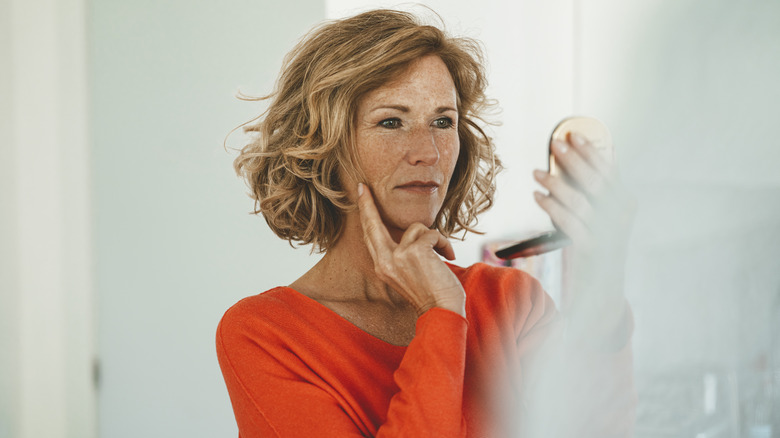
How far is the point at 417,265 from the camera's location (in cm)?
58

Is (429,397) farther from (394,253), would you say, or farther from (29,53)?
(29,53)

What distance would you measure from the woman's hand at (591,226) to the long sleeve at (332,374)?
0.29m

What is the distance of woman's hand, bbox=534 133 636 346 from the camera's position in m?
0.21

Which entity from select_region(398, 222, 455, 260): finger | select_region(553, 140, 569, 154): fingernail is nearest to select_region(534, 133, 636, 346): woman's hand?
select_region(553, 140, 569, 154): fingernail

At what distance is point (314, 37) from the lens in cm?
73

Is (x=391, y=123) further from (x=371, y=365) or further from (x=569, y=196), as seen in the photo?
(x=569, y=196)

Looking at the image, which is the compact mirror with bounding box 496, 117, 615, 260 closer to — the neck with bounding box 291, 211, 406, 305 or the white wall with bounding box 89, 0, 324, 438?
the neck with bounding box 291, 211, 406, 305

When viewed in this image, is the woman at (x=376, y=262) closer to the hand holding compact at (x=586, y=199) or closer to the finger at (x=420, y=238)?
the finger at (x=420, y=238)

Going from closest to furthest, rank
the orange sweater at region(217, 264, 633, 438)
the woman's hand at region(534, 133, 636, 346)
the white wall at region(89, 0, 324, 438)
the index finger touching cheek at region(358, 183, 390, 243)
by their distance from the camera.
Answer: the woman's hand at region(534, 133, 636, 346) < the orange sweater at region(217, 264, 633, 438) < the index finger touching cheek at region(358, 183, 390, 243) < the white wall at region(89, 0, 324, 438)

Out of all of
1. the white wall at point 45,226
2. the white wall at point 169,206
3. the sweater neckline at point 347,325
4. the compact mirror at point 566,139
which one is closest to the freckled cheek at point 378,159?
the sweater neckline at point 347,325

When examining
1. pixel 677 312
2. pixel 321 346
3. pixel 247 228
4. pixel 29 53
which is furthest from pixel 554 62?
pixel 29 53

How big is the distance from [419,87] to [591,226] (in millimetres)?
452

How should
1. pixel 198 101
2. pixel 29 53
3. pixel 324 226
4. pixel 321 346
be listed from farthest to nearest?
pixel 198 101 → pixel 29 53 → pixel 324 226 → pixel 321 346

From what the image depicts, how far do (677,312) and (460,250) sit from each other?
82 cm
